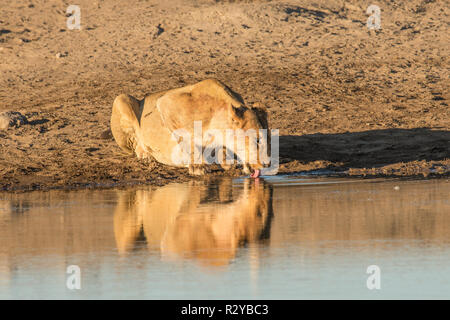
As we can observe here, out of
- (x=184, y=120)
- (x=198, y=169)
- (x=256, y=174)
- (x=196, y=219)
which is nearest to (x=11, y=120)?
(x=184, y=120)

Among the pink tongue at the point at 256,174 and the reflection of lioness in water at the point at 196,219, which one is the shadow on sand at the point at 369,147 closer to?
the pink tongue at the point at 256,174

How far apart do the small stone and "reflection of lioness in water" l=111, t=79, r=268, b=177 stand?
318 centimetres

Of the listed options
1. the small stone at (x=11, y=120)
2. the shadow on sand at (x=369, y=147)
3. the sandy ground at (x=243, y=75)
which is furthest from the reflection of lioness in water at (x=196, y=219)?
the small stone at (x=11, y=120)

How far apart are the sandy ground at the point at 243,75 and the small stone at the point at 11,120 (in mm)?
283

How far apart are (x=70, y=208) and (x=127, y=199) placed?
3.42 feet

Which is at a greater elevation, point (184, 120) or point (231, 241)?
point (184, 120)

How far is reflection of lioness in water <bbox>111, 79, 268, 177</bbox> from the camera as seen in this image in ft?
46.3

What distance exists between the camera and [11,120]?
19.1 metres

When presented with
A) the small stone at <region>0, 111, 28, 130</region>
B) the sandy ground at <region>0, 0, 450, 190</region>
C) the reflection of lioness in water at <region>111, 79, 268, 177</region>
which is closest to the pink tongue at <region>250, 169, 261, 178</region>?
the reflection of lioness in water at <region>111, 79, 268, 177</region>

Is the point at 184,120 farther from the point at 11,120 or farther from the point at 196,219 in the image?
the point at 11,120

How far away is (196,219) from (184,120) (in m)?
4.67

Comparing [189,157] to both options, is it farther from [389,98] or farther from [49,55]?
[49,55]

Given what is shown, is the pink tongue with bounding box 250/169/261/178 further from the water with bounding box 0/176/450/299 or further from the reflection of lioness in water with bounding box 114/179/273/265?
the water with bounding box 0/176/450/299
